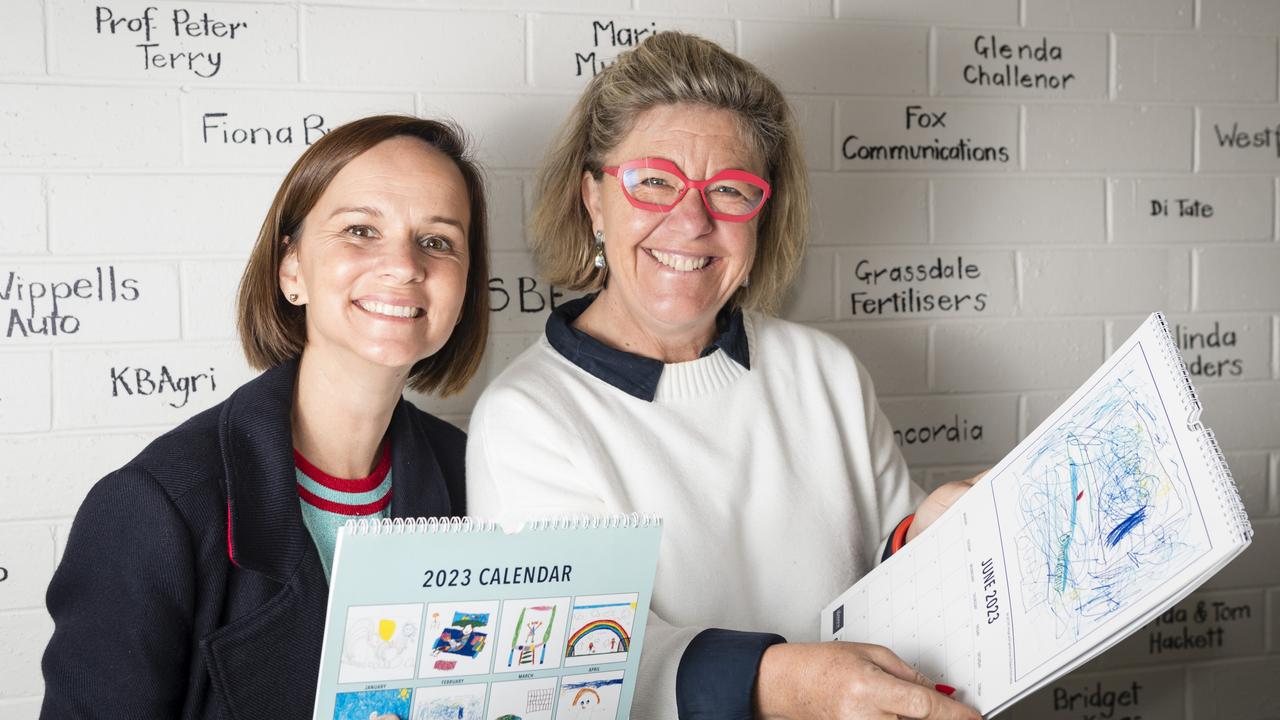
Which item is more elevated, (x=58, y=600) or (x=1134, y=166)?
(x=1134, y=166)

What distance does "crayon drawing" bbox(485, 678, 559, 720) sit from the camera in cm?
111

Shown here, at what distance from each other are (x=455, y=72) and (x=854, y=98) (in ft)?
2.60

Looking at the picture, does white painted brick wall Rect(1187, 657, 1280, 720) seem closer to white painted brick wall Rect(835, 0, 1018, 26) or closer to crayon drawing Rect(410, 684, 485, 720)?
white painted brick wall Rect(835, 0, 1018, 26)

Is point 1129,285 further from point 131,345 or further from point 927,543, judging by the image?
point 131,345

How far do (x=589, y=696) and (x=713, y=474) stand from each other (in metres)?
0.43

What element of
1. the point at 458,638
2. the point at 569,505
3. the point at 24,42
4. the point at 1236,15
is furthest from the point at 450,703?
the point at 1236,15

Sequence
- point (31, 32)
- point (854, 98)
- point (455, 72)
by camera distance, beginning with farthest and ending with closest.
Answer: point (854, 98)
point (455, 72)
point (31, 32)

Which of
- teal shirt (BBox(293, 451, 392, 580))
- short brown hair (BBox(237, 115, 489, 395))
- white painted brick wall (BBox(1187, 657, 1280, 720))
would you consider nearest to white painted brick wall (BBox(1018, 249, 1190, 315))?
white painted brick wall (BBox(1187, 657, 1280, 720))

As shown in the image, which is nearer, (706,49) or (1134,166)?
(706,49)

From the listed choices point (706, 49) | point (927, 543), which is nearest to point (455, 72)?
point (706, 49)

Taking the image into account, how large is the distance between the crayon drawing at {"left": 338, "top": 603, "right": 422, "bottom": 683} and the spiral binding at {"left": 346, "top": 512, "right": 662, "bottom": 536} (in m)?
0.08

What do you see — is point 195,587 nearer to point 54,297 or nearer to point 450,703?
point 450,703

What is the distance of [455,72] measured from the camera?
181cm

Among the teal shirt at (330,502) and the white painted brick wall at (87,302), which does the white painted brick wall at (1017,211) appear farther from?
the white painted brick wall at (87,302)
